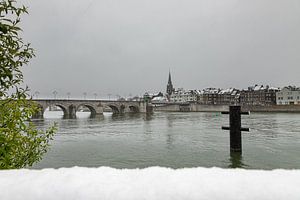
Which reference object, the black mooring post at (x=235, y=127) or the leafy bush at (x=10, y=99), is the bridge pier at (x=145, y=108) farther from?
the leafy bush at (x=10, y=99)

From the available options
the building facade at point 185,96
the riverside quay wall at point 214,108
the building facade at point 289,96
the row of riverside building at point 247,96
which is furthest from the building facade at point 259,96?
the riverside quay wall at point 214,108

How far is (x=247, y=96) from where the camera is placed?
13112 centimetres

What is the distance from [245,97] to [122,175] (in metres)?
140

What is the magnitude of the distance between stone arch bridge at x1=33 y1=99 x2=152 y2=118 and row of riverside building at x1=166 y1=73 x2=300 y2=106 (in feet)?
153

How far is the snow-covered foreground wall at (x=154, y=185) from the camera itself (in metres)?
1.17

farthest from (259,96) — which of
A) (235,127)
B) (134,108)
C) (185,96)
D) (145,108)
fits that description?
(235,127)

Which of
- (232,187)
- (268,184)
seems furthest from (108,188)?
(268,184)

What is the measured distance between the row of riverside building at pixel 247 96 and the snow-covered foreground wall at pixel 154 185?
11406 centimetres

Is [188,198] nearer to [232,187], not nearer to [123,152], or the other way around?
[232,187]

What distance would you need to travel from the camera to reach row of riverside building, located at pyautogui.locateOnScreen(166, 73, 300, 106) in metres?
105

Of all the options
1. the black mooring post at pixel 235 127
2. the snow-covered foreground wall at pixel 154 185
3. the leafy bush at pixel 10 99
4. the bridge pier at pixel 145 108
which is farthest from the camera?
the bridge pier at pixel 145 108

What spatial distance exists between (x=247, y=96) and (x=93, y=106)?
8330 cm

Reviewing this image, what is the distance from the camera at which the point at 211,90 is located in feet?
488

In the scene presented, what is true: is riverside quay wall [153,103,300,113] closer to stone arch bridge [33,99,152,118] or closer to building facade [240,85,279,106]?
stone arch bridge [33,99,152,118]
